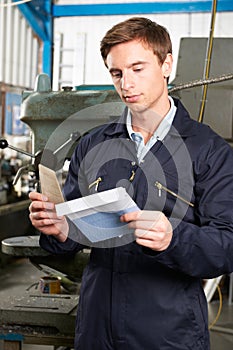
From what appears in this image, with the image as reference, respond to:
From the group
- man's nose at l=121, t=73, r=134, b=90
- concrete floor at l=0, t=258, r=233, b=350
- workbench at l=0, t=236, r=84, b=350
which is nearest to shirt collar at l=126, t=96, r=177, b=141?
man's nose at l=121, t=73, r=134, b=90

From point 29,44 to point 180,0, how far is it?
1570 mm

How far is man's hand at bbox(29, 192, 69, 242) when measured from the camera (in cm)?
102

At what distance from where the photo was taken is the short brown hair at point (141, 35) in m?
1.03

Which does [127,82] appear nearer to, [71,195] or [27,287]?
[71,195]

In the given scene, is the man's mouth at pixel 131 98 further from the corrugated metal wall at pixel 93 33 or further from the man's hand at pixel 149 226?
Answer: the corrugated metal wall at pixel 93 33

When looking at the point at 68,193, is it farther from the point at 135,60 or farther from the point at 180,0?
the point at 180,0

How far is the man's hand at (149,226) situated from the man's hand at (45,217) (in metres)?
0.20

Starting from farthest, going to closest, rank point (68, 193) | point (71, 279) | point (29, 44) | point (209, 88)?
point (29, 44) → point (71, 279) → point (209, 88) → point (68, 193)

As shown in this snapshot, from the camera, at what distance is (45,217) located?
1.04 meters

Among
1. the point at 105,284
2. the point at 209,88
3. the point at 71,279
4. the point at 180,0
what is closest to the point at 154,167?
the point at 105,284

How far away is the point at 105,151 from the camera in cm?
113

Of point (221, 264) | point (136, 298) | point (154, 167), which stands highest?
point (154, 167)

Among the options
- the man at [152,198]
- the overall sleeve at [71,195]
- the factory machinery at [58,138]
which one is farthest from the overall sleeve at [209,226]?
the factory machinery at [58,138]

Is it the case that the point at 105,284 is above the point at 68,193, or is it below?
below
